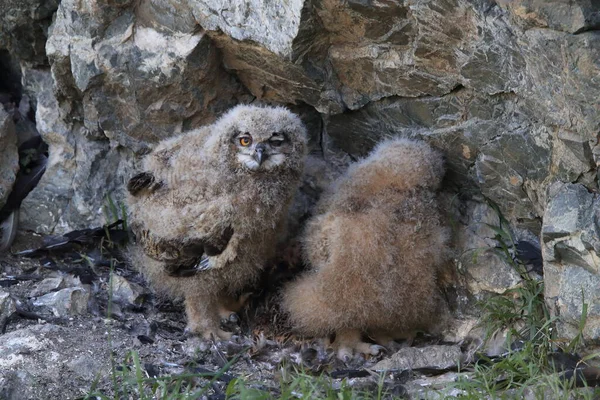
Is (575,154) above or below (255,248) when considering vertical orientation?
above

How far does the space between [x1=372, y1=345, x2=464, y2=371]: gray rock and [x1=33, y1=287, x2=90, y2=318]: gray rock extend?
1820 millimetres

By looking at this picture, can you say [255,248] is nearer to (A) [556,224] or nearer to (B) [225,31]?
(B) [225,31]

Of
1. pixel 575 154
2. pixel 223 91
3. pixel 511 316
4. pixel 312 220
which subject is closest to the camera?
pixel 575 154

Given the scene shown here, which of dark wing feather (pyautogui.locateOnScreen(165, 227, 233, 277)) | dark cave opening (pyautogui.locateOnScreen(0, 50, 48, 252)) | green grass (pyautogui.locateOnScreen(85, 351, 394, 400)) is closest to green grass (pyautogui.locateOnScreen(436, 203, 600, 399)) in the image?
green grass (pyautogui.locateOnScreen(85, 351, 394, 400))

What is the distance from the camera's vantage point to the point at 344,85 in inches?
201

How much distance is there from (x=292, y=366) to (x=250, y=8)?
6.60 feet

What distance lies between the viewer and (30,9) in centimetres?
597

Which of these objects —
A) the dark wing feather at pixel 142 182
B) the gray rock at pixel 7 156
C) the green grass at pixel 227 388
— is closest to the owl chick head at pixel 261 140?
the dark wing feather at pixel 142 182

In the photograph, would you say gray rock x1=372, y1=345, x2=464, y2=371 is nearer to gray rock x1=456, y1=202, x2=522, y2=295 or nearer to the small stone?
gray rock x1=456, y1=202, x2=522, y2=295

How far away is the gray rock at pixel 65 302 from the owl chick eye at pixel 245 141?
1.40 m

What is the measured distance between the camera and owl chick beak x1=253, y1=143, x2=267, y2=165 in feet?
15.6

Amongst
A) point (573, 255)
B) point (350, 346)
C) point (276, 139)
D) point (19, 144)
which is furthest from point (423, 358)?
point (19, 144)

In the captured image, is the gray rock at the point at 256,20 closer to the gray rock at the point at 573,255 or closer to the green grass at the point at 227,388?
the gray rock at the point at 573,255

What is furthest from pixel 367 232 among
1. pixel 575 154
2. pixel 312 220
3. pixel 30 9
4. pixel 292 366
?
pixel 30 9
